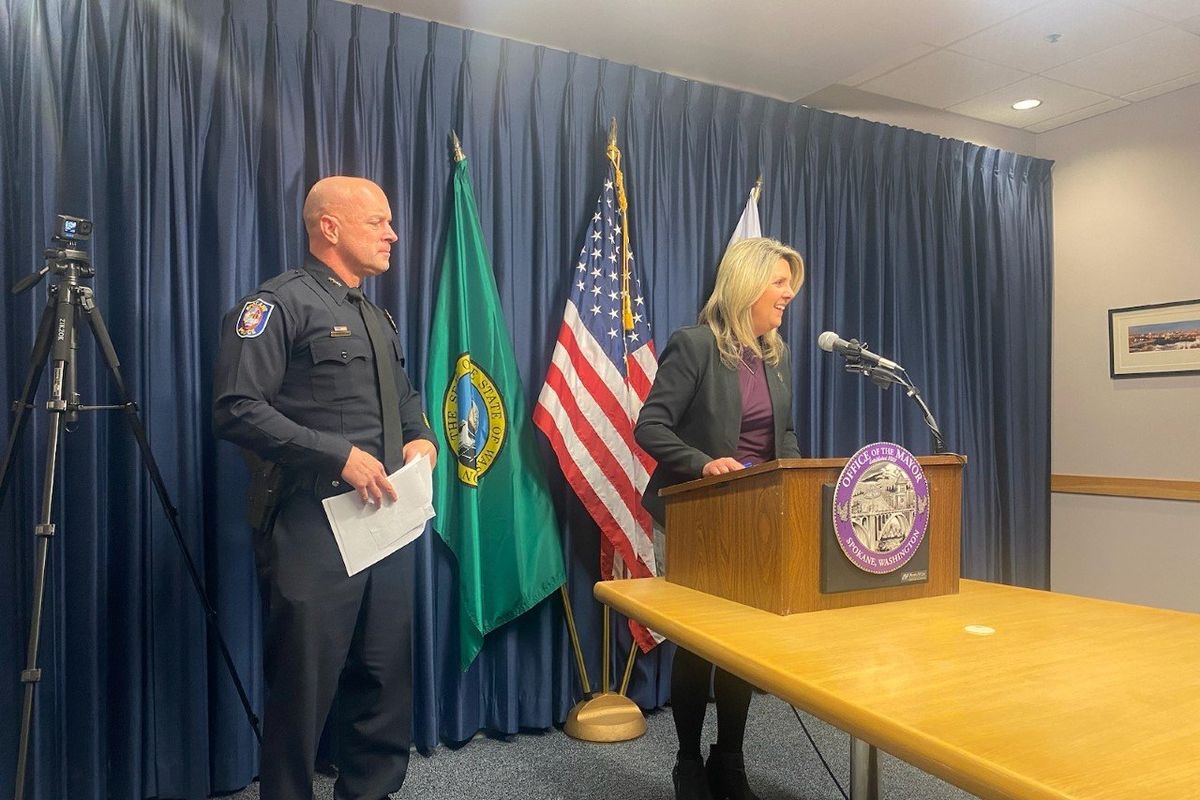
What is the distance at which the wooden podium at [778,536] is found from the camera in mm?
1194

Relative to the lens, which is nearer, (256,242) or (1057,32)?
(256,242)

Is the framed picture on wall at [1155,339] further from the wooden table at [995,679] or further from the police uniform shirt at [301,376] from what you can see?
the police uniform shirt at [301,376]

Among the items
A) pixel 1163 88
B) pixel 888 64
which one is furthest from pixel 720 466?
pixel 1163 88

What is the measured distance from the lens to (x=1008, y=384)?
4.09 metres

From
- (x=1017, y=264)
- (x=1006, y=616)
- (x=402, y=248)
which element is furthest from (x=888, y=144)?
(x=1006, y=616)

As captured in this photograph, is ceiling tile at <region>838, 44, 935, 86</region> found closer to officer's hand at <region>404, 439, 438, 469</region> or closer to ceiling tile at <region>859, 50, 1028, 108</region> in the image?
ceiling tile at <region>859, 50, 1028, 108</region>

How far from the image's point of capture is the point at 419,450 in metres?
2.08

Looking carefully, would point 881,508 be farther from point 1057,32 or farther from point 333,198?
point 1057,32

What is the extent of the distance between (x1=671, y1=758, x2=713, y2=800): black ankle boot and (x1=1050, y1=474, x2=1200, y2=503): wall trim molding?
2935 millimetres

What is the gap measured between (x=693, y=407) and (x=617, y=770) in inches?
45.8

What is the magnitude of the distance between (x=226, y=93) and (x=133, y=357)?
2.65ft

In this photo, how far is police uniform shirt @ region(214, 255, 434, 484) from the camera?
1.76 meters

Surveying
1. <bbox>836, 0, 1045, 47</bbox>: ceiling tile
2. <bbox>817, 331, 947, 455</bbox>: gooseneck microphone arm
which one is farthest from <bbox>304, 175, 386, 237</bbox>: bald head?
<bbox>836, 0, 1045, 47</bbox>: ceiling tile

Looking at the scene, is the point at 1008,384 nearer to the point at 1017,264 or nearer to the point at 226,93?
the point at 1017,264
